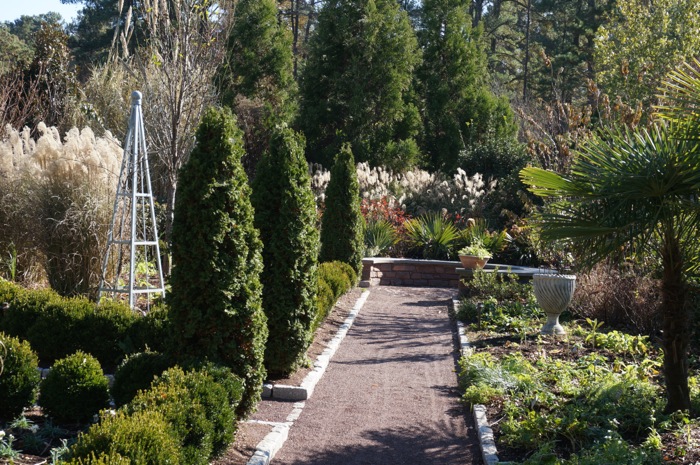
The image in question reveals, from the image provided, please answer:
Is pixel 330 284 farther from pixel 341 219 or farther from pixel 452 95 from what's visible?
pixel 452 95

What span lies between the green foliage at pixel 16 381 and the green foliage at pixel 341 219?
795cm

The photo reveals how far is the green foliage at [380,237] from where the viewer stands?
1634 cm

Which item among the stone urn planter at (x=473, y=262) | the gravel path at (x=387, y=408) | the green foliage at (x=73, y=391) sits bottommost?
the gravel path at (x=387, y=408)

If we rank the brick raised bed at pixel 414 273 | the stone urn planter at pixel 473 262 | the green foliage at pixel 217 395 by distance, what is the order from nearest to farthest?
1. the green foliage at pixel 217 395
2. the stone urn planter at pixel 473 262
3. the brick raised bed at pixel 414 273

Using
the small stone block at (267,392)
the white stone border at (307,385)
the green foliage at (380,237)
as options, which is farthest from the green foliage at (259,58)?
the small stone block at (267,392)

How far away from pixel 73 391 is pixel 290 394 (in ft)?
7.42

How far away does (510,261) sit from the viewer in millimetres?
15742

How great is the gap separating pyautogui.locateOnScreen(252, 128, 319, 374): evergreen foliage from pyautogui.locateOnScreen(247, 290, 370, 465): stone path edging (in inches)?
10.9

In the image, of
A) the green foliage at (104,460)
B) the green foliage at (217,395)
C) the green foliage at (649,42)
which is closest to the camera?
the green foliage at (104,460)

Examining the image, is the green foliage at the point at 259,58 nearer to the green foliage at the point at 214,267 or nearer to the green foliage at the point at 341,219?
the green foliage at the point at 341,219

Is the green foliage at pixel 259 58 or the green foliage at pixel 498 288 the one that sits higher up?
the green foliage at pixel 259 58

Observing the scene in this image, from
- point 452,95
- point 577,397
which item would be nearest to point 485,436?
point 577,397

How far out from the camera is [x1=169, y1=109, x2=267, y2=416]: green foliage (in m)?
5.45

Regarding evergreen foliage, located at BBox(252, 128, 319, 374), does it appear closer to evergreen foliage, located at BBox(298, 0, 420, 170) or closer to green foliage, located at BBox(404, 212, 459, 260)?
green foliage, located at BBox(404, 212, 459, 260)
